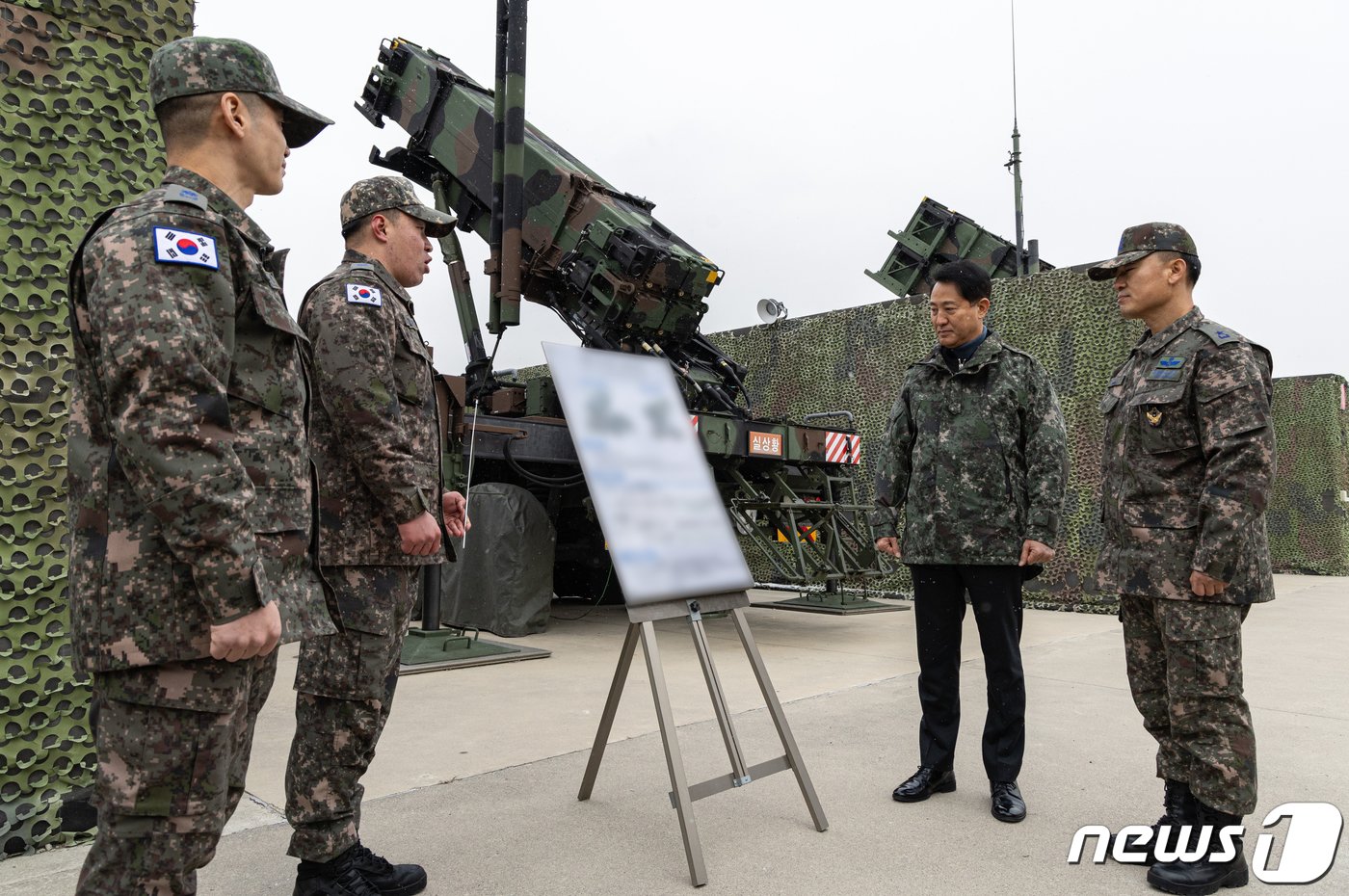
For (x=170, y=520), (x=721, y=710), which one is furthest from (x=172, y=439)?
(x=721, y=710)

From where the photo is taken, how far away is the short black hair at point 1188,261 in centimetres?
263

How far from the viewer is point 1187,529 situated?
8.04 feet

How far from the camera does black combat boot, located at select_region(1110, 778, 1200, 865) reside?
2.48m

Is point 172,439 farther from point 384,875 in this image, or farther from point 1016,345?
point 1016,345

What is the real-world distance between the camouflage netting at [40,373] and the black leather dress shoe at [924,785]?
2.27 metres

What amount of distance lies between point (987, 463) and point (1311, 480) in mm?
11271

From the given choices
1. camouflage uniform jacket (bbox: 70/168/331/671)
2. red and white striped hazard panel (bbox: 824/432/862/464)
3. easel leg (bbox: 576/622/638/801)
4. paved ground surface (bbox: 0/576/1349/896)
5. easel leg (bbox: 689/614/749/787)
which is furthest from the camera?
red and white striped hazard panel (bbox: 824/432/862/464)

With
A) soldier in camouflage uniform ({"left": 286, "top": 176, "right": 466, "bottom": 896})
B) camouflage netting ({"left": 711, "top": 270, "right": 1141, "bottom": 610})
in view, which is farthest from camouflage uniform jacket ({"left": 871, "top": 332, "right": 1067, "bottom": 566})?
camouflage netting ({"left": 711, "top": 270, "right": 1141, "bottom": 610})

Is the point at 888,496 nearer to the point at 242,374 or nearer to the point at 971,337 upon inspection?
the point at 971,337

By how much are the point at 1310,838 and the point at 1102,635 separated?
3977 millimetres

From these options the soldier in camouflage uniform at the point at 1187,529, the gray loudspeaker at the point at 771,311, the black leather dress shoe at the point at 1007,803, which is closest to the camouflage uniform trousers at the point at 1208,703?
the soldier in camouflage uniform at the point at 1187,529

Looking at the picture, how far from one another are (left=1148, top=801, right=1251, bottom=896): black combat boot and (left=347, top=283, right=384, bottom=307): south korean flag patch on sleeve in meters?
2.39

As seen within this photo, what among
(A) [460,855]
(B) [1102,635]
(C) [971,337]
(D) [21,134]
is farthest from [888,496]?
(B) [1102,635]

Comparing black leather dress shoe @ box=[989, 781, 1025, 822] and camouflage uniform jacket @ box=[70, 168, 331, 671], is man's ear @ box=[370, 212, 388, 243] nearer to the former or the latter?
camouflage uniform jacket @ box=[70, 168, 331, 671]
